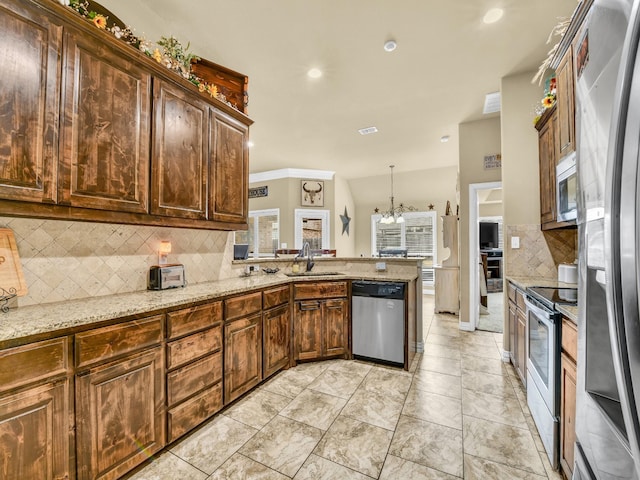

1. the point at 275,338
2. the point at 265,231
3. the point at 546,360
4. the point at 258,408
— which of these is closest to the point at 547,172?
the point at 546,360

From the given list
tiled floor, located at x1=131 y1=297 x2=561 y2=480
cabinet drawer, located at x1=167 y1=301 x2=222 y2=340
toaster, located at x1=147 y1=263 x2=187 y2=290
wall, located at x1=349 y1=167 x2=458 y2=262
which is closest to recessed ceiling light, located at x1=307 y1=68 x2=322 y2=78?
toaster, located at x1=147 y1=263 x2=187 y2=290

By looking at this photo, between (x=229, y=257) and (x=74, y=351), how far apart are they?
1.72 metres

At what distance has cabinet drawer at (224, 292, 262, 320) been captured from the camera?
87.8 inches

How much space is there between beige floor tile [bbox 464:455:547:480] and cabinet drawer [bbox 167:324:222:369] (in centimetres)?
178

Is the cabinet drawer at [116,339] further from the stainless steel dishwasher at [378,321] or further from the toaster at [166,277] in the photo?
the stainless steel dishwasher at [378,321]

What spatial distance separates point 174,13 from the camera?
230cm

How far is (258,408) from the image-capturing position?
2275mm

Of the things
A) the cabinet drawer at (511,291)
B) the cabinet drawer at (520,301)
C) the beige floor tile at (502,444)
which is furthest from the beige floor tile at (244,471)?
the cabinet drawer at (511,291)

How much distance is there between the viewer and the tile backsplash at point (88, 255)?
171 cm

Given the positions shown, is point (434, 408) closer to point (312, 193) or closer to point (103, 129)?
point (103, 129)

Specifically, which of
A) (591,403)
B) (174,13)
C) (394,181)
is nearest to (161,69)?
Answer: (174,13)

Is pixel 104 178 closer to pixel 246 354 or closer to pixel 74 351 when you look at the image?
pixel 74 351

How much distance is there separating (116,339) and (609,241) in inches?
76.7

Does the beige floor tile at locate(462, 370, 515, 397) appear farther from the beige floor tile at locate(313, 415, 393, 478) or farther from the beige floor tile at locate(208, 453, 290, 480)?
the beige floor tile at locate(208, 453, 290, 480)
